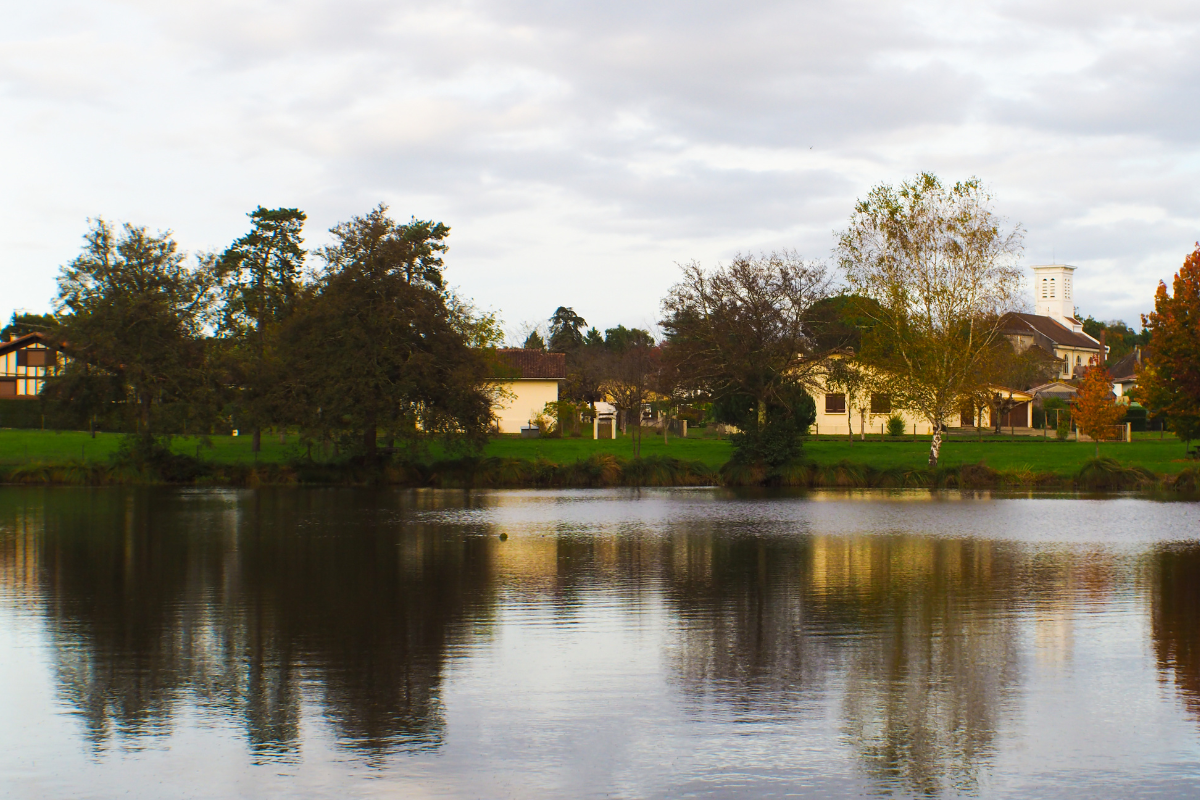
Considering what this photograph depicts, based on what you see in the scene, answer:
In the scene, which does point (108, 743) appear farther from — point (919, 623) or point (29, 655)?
point (919, 623)

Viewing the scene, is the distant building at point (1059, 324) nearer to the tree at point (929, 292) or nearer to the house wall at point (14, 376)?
the tree at point (929, 292)

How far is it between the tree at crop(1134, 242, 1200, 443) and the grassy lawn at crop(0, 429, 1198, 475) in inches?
80.1

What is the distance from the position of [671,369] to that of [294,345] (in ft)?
49.4

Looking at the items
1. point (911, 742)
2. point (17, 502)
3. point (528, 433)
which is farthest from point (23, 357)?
point (911, 742)

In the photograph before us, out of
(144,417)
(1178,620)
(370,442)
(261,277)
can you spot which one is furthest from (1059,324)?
(1178,620)

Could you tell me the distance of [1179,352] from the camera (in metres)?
39.8

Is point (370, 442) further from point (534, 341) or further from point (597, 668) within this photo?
point (534, 341)

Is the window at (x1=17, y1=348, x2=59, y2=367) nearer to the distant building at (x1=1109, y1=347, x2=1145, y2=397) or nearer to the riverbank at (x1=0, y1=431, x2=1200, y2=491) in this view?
the riverbank at (x1=0, y1=431, x2=1200, y2=491)

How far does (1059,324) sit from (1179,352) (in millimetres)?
85482

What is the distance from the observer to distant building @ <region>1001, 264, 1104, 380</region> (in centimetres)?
10562

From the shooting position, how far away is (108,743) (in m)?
7.70

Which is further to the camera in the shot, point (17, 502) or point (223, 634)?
point (17, 502)

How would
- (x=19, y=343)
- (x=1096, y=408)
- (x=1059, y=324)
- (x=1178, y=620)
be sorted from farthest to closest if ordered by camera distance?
1. (x=1059, y=324)
2. (x=19, y=343)
3. (x=1096, y=408)
4. (x=1178, y=620)

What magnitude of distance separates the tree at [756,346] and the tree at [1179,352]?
1297cm
